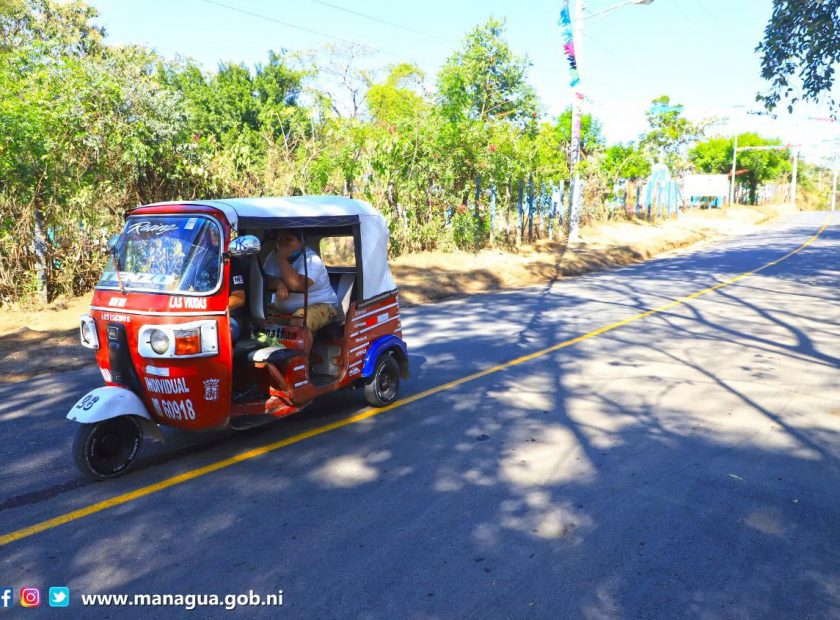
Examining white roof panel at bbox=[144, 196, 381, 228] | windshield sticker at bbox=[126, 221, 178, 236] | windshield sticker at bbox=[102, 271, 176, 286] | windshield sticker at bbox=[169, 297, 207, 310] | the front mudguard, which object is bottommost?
the front mudguard

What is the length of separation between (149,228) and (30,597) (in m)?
2.89

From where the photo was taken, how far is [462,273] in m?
17.2

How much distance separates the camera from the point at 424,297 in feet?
48.2

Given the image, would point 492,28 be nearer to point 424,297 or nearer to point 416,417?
point 424,297

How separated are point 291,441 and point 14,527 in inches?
83.8

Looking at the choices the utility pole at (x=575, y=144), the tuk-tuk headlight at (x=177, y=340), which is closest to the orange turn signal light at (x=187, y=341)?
the tuk-tuk headlight at (x=177, y=340)

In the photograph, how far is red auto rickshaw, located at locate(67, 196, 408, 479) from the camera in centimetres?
475

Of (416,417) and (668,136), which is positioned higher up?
(668,136)

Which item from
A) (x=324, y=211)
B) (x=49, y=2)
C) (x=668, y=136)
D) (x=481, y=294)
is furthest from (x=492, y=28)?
(x=668, y=136)

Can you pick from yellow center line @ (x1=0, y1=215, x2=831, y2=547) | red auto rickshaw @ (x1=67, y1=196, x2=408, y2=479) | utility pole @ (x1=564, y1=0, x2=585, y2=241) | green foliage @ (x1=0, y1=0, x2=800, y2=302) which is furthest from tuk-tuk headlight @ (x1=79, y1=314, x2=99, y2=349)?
utility pole @ (x1=564, y1=0, x2=585, y2=241)

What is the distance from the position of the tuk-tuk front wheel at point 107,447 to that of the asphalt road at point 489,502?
132 millimetres

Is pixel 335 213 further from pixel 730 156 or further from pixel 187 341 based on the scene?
pixel 730 156

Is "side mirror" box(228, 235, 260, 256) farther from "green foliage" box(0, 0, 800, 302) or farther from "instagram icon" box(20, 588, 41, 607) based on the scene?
"green foliage" box(0, 0, 800, 302)

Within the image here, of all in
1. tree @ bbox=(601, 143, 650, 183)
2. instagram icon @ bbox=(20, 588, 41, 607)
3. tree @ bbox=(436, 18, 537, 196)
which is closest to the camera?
instagram icon @ bbox=(20, 588, 41, 607)
